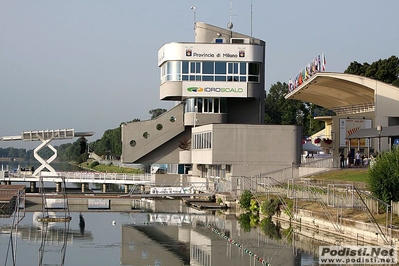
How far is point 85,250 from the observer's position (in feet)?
121

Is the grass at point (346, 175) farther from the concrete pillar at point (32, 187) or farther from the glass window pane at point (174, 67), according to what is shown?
the concrete pillar at point (32, 187)

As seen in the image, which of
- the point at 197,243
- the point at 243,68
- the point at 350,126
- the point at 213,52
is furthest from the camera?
the point at 243,68

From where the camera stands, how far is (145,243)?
3897 cm

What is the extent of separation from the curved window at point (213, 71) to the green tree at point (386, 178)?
111 ft

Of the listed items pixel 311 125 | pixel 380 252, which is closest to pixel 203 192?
pixel 380 252

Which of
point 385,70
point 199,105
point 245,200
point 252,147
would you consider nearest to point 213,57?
point 199,105

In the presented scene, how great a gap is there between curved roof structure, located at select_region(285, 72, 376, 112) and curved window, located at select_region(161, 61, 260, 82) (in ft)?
20.5

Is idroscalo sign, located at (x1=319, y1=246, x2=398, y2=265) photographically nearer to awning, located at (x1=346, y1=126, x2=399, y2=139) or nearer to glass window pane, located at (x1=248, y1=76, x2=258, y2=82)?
awning, located at (x1=346, y1=126, x2=399, y2=139)

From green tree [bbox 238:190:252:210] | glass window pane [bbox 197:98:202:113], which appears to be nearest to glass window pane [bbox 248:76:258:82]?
glass window pane [bbox 197:98:202:113]

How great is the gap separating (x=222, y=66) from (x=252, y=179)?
1471 cm

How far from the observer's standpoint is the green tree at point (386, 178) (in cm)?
3619

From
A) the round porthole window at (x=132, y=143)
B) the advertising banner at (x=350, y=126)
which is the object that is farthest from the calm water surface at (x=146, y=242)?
the round porthole window at (x=132, y=143)

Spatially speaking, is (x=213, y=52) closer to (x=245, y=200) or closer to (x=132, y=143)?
(x=132, y=143)

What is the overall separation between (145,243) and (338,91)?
133 feet
